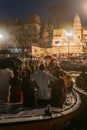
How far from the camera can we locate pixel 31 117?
8422 mm

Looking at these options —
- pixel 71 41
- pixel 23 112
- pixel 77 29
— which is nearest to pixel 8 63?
pixel 23 112

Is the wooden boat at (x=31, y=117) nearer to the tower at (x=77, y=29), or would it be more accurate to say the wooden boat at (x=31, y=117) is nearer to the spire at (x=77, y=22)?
the tower at (x=77, y=29)

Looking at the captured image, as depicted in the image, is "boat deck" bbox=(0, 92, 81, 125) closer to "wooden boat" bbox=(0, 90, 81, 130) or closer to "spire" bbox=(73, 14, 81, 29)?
"wooden boat" bbox=(0, 90, 81, 130)

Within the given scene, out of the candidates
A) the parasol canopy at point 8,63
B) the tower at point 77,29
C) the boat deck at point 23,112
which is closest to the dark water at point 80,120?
the boat deck at point 23,112

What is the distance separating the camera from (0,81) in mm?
10750

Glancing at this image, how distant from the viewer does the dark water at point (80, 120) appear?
13906 millimetres

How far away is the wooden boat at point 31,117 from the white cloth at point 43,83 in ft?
1.78

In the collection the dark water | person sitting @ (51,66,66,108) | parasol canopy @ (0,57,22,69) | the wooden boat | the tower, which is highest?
the tower

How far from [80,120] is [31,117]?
292 inches

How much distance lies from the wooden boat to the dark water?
376 cm

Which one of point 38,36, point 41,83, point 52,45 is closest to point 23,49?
point 52,45

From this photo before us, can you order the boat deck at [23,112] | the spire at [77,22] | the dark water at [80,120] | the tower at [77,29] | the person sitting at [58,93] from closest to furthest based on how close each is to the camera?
the boat deck at [23,112], the person sitting at [58,93], the dark water at [80,120], the tower at [77,29], the spire at [77,22]

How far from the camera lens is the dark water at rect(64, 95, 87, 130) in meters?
13.9

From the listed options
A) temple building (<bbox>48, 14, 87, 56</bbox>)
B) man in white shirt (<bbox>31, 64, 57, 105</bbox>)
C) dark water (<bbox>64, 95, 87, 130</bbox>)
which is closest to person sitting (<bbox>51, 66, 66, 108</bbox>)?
man in white shirt (<bbox>31, 64, 57, 105</bbox>)
